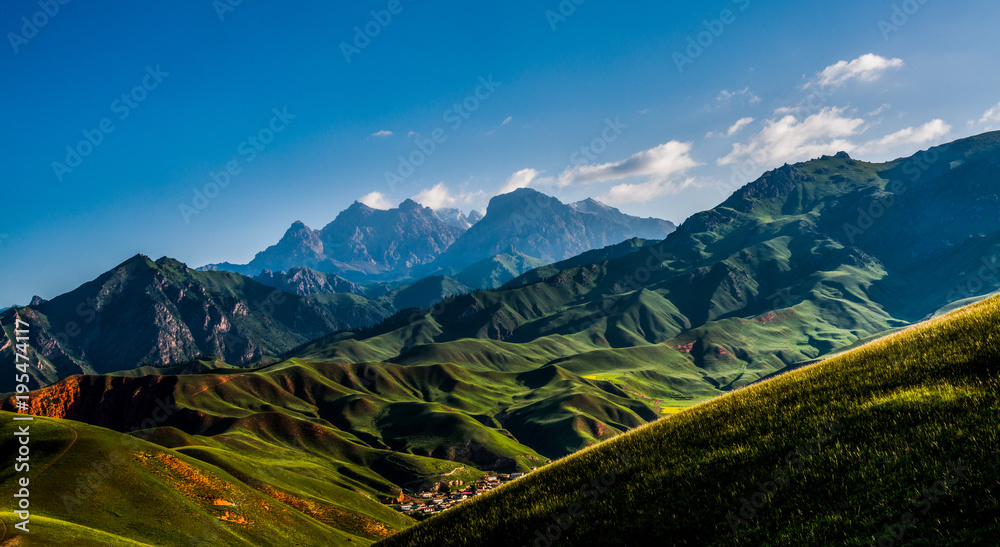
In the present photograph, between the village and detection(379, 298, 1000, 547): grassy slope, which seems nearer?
detection(379, 298, 1000, 547): grassy slope

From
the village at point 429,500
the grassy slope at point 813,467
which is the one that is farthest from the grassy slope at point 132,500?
the village at point 429,500

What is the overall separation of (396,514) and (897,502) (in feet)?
414

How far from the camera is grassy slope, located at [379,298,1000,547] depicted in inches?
510

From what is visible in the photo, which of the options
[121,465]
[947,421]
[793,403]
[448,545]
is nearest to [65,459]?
[121,465]

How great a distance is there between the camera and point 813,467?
15.9m

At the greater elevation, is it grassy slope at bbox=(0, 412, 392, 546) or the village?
grassy slope at bbox=(0, 412, 392, 546)

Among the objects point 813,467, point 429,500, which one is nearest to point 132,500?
point 813,467

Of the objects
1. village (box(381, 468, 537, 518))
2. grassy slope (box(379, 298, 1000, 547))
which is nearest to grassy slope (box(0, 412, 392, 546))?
grassy slope (box(379, 298, 1000, 547))

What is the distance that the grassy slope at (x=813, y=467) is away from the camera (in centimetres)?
1295

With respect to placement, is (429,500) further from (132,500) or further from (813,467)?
(813,467)

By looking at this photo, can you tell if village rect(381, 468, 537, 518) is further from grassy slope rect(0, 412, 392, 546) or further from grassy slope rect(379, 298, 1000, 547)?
grassy slope rect(379, 298, 1000, 547)

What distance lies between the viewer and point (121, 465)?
66.3 meters

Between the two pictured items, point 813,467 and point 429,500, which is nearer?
point 813,467

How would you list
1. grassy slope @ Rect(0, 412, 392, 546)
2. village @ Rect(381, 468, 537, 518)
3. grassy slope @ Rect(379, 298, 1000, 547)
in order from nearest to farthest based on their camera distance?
grassy slope @ Rect(379, 298, 1000, 547) → grassy slope @ Rect(0, 412, 392, 546) → village @ Rect(381, 468, 537, 518)
